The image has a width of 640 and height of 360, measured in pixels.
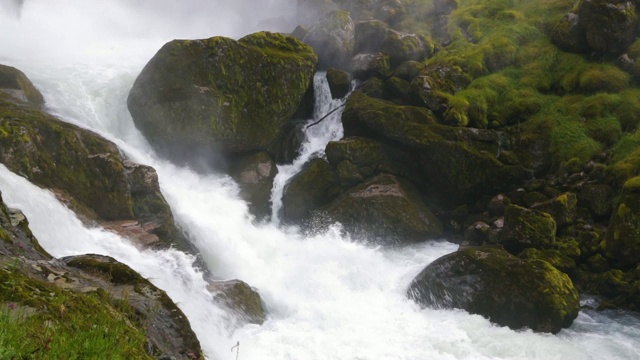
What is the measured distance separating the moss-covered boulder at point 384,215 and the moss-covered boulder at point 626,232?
5.79 m

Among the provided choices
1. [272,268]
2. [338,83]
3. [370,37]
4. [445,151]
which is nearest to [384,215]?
[445,151]

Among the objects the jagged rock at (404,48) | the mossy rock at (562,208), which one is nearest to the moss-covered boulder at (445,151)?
the mossy rock at (562,208)

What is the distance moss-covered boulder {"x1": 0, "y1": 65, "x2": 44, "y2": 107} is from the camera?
1589 centimetres

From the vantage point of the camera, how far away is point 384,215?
18.1 m

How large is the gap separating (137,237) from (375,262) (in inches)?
312

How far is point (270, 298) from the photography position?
1325cm

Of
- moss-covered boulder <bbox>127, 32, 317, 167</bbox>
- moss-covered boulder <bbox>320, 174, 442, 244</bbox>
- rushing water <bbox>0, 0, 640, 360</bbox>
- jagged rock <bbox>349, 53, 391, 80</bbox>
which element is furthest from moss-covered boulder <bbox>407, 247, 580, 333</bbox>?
jagged rock <bbox>349, 53, 391, 80</bbox>

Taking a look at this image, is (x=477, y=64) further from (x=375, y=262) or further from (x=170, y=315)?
(x=170, y=315)

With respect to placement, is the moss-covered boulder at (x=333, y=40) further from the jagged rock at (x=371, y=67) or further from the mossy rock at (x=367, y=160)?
the mossy rock at (x=367, y=160)

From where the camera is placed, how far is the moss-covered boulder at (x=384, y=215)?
59.3ft

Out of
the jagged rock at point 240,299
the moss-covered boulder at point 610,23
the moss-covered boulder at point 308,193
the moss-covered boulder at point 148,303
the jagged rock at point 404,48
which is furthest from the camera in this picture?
the jagged rock at point 404,48

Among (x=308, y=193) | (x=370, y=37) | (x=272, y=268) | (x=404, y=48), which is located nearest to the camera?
(x=272, y=268)

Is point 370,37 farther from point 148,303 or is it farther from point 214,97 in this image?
point 148,303

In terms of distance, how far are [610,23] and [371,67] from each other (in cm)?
1054
